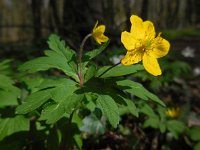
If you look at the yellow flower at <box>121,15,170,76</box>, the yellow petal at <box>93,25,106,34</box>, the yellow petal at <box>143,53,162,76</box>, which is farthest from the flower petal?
the yellow petal at <box>143,53,162,76</box>

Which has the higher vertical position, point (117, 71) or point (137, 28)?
point (137, 28)

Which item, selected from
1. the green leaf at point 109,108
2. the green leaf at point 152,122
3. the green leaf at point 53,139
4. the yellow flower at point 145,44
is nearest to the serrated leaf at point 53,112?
the green leaf at point 109,108

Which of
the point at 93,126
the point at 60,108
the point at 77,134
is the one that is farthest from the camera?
the point at 93,126

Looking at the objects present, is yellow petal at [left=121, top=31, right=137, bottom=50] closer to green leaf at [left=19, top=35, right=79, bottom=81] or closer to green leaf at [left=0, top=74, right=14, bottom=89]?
green leaf at [left=19, top=35, right=79, bottom=81]

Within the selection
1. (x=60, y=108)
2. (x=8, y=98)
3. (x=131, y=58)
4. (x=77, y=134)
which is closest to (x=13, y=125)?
(x=8, y=98)

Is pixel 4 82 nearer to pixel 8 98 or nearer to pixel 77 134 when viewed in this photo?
pixel 8 98

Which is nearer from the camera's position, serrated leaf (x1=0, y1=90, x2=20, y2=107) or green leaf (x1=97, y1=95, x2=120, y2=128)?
green leaf (x1=97, y1=95, x2=120, y2=128)
